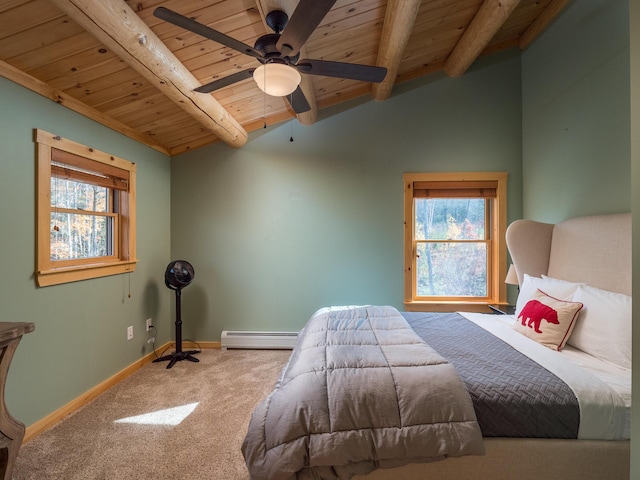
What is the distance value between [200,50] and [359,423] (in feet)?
8.34

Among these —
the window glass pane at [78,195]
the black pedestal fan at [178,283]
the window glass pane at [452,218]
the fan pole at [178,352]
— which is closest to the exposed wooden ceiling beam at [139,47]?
the window glass pane at [78,195]

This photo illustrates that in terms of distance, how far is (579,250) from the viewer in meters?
2.31

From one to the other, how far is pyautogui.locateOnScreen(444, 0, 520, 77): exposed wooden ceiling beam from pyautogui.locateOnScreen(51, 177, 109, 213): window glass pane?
11.8 ft

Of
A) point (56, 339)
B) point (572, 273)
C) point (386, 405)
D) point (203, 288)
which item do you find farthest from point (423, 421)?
point (203, 288)

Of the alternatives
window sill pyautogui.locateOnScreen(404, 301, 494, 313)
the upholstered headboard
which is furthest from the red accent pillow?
window sill pyautogui.locateOnScreen(404, 301, 494, 313)

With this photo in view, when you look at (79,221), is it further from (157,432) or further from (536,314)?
(536,314)

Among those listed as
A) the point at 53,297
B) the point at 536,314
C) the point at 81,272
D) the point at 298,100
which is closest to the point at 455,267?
the point at 536,314

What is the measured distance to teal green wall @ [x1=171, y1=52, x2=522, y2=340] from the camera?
3447 mm

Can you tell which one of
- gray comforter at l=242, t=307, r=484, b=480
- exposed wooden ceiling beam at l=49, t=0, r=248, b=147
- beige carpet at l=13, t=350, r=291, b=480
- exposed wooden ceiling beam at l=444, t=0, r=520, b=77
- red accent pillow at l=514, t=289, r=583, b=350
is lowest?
beige carpet at l=13, t=350, r=291, b=480

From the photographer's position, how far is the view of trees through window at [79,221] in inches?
90.9

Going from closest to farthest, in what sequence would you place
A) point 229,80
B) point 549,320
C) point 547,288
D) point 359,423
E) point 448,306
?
point 359,423 < point 229,80 < point 549,320 < point 547,288 < point 448,306

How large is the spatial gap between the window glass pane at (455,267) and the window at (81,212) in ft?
10.4

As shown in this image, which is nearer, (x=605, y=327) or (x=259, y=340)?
(x=605, y=327)

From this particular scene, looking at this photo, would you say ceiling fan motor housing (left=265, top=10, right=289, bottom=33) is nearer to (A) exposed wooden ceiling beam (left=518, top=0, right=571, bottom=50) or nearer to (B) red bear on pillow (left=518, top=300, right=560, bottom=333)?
(B) red bear on pillow (left=518, top=300, right=560, bottom=333)
